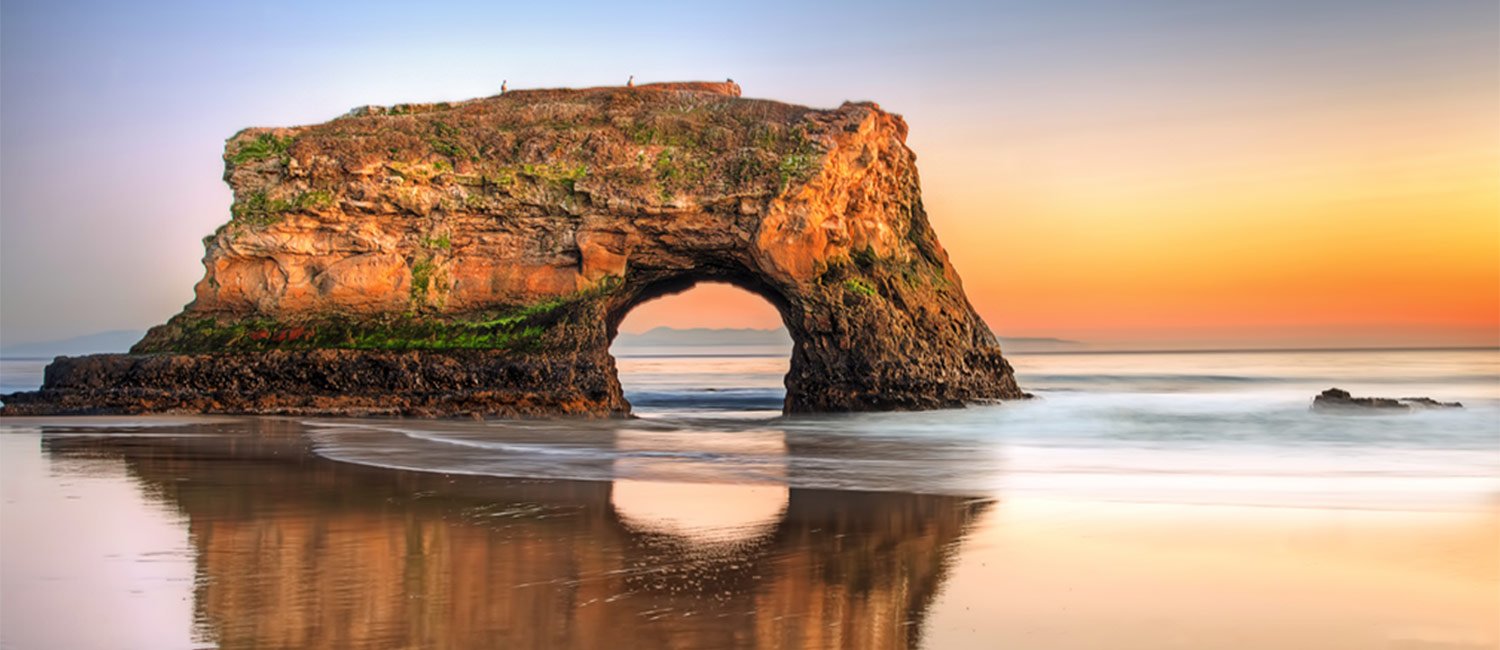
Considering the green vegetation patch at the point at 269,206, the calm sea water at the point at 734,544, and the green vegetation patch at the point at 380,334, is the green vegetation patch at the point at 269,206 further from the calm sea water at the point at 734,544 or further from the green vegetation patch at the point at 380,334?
the calm sea water at the point at 734,544

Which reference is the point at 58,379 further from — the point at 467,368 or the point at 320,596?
the point at 320,596

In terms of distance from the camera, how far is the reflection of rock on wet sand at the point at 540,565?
A: 592cm

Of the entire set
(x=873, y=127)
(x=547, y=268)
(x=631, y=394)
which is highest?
(x=873, y=127)

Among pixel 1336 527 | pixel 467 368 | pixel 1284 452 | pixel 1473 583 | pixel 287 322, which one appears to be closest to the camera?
pixel 1473 583

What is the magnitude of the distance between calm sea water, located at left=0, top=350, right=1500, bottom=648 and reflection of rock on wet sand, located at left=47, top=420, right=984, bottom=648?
0.03m

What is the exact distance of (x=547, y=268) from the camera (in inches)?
1055

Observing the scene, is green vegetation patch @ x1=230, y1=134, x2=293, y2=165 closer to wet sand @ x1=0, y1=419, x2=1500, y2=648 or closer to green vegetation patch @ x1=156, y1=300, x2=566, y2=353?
green vegetation patch @ x1=156, y1=300, x2=566, y2=353

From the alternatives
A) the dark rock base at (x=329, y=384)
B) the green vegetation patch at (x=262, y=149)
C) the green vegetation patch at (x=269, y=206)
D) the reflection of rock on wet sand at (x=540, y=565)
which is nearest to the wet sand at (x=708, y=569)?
the reflection of rock on wet sand at (x=540, y=565)

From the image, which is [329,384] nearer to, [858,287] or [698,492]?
[858,287]

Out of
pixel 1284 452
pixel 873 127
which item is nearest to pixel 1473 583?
pixel 1284 452

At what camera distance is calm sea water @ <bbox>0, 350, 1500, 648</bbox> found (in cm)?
603

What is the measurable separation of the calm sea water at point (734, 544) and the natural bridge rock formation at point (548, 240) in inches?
338

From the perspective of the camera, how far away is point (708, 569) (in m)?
7.40

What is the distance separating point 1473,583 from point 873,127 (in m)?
21.3
